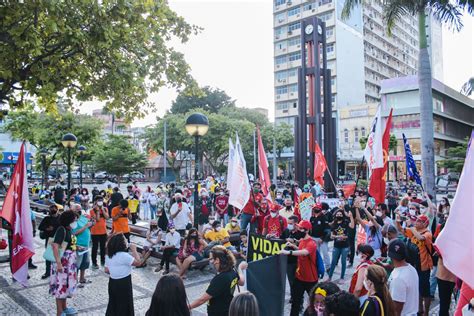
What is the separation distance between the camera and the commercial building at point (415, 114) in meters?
49.1

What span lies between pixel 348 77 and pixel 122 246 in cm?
6669

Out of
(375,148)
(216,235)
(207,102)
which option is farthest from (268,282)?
(207,102)

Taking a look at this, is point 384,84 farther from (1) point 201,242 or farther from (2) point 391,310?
(2) point 391,310

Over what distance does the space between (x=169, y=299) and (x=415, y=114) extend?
51.0 meters

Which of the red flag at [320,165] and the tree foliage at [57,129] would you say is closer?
the red flag at [320,165]

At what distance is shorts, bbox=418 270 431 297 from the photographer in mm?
6727

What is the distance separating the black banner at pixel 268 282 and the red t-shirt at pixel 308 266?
0.71 m

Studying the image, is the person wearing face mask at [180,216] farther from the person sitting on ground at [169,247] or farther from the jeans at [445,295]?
the jeans at [445,295]

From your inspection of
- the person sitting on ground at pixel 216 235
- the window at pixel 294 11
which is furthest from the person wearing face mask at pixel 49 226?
the window at pixel 294 11

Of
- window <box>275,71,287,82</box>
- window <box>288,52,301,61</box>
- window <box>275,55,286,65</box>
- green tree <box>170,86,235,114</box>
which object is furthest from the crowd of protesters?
window <box>275,55,286,65</box>

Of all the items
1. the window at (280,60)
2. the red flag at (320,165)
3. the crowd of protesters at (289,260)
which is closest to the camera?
the crowd of protesters at (289,260)

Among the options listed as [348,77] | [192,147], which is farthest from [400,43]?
[192,147]

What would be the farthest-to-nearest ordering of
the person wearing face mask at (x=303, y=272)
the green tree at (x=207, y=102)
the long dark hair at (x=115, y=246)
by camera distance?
1. the green tree at (x=207, y=102)
2. the person wearing face mask at (x=303, y=272)
3. the long dark hair at (x=115, y=246)

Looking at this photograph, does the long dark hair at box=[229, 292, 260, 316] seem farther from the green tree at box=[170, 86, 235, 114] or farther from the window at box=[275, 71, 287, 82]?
the window at box=[275, 71, 287, 82]
